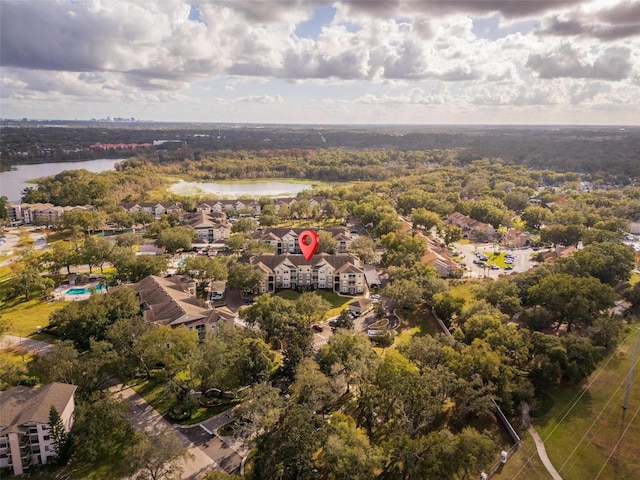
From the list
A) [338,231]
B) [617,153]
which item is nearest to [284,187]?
[338,231]

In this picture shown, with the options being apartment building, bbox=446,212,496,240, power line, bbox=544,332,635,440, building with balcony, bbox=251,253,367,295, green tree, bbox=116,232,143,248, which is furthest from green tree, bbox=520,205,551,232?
green tree, bbox=116,232,143,248

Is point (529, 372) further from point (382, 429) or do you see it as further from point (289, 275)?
point (289, 275)

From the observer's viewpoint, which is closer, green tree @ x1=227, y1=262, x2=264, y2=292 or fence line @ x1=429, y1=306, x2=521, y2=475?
fence line @ x1=429, y1=306, x2=521, y2=475

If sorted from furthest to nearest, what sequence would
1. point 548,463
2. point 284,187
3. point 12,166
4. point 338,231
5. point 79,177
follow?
point 12,166 < point 284,187 < point 79,177 < point 338,231 < point 548,463

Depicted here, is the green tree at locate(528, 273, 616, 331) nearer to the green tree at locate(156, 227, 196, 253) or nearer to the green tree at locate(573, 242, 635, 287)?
the green tree at locate(573, 242, 635, 287)

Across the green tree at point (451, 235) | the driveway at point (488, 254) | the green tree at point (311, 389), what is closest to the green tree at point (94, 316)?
the green tree at point (311, 389)

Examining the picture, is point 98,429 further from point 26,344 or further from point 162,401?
point 26,344

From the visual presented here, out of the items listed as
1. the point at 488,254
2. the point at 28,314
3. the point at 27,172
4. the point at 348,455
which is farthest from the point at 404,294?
the point at 27,172
